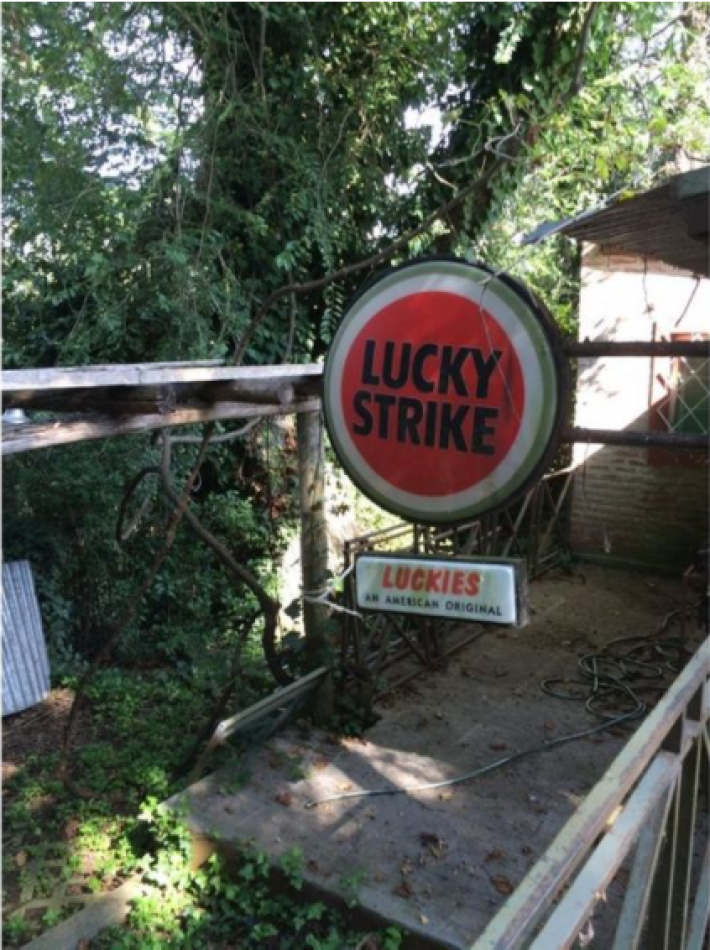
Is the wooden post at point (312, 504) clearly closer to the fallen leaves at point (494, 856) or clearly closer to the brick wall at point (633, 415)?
the fallen leaves at point (494, 856)

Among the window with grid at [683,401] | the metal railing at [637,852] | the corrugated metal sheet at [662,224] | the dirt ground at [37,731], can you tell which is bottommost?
the dirt ground at [37,731]

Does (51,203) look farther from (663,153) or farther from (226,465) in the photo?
(663,153)

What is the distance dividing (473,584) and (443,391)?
67cm

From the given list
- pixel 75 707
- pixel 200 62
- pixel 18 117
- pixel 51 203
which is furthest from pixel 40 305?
pixel 75 707

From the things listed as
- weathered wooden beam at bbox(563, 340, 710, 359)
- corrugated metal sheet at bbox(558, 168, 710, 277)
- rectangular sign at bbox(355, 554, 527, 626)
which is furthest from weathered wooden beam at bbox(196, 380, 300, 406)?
weathered wooden beam at bbox(563, 340, 710, 359)

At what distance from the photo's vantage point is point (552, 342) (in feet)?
7.27

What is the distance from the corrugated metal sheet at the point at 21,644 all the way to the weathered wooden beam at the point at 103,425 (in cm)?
300

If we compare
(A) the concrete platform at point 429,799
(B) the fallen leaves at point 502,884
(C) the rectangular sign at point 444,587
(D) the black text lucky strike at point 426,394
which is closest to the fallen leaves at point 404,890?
(A) the concrete platform at point 429,799

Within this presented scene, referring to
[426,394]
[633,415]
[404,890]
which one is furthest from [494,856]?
[633,415]

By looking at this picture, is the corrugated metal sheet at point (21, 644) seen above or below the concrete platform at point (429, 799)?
above

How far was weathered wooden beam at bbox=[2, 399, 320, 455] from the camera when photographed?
2904mm

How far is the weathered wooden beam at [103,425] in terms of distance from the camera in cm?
290

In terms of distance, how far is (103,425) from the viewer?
3.41 meters

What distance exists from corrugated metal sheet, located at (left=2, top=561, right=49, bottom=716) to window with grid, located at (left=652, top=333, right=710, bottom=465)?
282 inches
